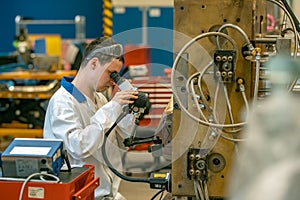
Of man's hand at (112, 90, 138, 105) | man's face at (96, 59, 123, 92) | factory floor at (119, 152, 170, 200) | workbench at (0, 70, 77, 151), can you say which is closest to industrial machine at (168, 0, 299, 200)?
man's hand at (112, 90, 138, 105)

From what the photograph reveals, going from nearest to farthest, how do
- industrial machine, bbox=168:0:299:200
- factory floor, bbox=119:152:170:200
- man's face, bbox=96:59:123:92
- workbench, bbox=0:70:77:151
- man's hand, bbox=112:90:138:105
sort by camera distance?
industrial machine, bbox=168:0:299:200 → man's hand, bbox=112:90:138:105 → man's face, bbox=96:59:123:92 → factory floor, bbox=119:152:170:200 → workbench, bbox=0:70:77:151

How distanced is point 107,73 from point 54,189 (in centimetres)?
62

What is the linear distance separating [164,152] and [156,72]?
1.04ft

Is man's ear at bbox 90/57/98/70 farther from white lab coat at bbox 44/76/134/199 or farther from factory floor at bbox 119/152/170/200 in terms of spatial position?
factory floor at bbox 119/152/170/200

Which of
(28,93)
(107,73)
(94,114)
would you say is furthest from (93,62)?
(28,93)

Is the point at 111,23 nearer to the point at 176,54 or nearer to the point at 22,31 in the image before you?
the point at 22,31

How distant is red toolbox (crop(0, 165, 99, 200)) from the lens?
1487 mm

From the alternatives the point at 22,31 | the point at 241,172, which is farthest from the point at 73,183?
the point at 22,31

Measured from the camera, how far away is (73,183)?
60.3 inches

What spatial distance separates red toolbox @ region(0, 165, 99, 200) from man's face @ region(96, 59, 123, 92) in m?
0.46

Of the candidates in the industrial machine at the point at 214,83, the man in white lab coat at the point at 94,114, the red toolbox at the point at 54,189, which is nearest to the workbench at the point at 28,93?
the man in white lab coat at the point at 94,114

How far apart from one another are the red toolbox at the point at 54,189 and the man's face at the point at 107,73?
46cm

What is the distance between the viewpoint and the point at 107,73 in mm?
1999

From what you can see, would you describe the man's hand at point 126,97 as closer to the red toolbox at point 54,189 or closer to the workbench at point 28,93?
the red toolbox at point 54,189
